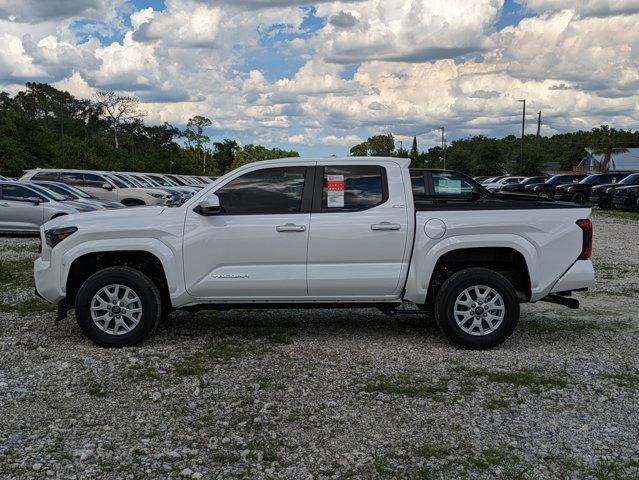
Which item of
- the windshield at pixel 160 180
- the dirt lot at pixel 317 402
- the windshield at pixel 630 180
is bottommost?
the dirt lot at pixel 317 402

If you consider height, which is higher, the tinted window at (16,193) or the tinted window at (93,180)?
the tinted window at (93,180)

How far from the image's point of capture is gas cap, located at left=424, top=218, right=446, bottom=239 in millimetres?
6180

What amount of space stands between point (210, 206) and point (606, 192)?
89.3 feet

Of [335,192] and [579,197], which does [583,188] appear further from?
[335,192]

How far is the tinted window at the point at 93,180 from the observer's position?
22.2 m

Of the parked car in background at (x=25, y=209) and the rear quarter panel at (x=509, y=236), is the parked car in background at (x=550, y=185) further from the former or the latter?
the rear quarter panel at (x=509, y=236)

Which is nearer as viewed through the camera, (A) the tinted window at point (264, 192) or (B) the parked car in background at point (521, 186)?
(A) the tinted window at point (264, 192)

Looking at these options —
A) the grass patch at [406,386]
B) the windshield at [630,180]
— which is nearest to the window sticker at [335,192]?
the grass patch at [406,386]

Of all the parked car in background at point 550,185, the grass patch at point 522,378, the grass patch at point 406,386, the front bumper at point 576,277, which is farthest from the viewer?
the parked car in background at point 550,185

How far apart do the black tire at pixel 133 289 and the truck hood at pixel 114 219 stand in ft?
1.37

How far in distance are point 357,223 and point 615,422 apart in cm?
270

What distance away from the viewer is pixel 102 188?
21.8 m

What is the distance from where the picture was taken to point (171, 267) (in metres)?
6.18

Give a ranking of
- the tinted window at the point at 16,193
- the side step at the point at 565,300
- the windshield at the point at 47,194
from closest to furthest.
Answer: the side step at the point at 565,300 < the tinted window at the point at 16,193 < the windshield at the point at 47,194
